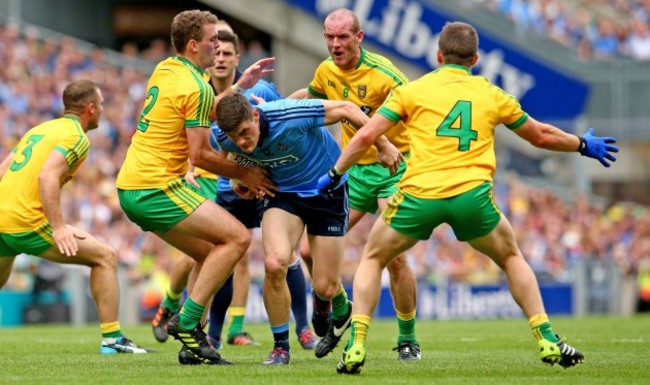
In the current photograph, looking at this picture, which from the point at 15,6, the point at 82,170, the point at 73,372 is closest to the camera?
the point at 73,372

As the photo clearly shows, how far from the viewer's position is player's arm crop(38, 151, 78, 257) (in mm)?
10305

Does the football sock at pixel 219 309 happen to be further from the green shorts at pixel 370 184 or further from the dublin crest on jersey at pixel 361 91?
the dublin crest on jersey at pixel 361 91

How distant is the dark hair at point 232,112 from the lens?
9242mm

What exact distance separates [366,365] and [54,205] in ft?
8.88

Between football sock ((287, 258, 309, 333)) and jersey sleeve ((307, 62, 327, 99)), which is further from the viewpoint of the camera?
football sock ((287, 258, 309, 333))

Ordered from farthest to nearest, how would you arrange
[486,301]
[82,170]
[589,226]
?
[589,226]
[82,170]
[486,301]

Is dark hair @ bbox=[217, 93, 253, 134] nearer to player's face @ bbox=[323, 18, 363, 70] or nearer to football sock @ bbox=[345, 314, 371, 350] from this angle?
player's face @ bbox=[323, 18, 363, 70]

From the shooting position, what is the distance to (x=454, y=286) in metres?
22.3

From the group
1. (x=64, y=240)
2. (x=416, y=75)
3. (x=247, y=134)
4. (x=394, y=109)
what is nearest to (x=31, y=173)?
(x=64, y=240)

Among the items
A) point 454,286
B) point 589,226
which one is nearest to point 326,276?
point 454,286

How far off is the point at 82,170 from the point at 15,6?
6.73 meters

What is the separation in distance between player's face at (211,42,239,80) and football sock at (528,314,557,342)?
417cm

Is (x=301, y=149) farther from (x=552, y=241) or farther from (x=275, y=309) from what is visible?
(x=552, y=241)

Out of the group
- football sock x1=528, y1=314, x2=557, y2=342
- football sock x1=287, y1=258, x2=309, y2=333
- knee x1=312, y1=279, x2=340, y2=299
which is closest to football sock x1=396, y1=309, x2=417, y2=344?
knee x1=312, y1=279, x2=340, y2=299
